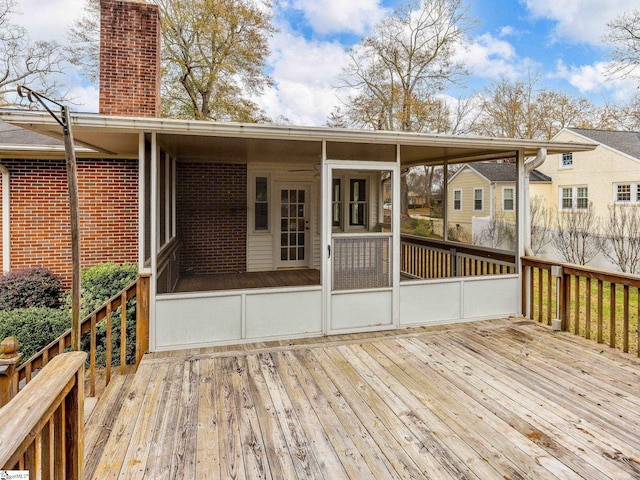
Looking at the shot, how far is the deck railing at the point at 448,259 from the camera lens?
20.2 feet

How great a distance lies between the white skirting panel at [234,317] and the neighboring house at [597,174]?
14902 mm

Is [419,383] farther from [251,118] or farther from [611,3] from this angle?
[611,3]

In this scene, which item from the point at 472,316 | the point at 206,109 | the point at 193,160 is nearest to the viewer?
the point at 472,316

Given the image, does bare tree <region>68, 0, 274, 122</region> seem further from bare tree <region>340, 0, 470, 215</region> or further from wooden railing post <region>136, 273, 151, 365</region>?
wooden railing post <region>136, 273, 151, 365</region>

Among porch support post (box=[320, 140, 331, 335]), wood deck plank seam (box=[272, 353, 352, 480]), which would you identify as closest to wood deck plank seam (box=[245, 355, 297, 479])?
wood deck plank seam (box=[272, 353, 352, 480])

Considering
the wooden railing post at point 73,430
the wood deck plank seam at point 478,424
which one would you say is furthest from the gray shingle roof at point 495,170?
the wooden railing post at point 73,430

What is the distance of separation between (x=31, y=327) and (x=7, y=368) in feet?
12.0

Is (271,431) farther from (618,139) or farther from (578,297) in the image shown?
(618,139)

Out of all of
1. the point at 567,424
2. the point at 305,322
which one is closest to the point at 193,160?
the point at 305,322

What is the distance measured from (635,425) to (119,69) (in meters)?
8.34

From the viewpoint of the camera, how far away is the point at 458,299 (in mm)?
5434

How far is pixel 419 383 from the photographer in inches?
142

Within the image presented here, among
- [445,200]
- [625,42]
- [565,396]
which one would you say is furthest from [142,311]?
[625,42]

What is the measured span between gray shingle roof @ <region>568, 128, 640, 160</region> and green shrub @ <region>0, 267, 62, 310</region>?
19.2 m
